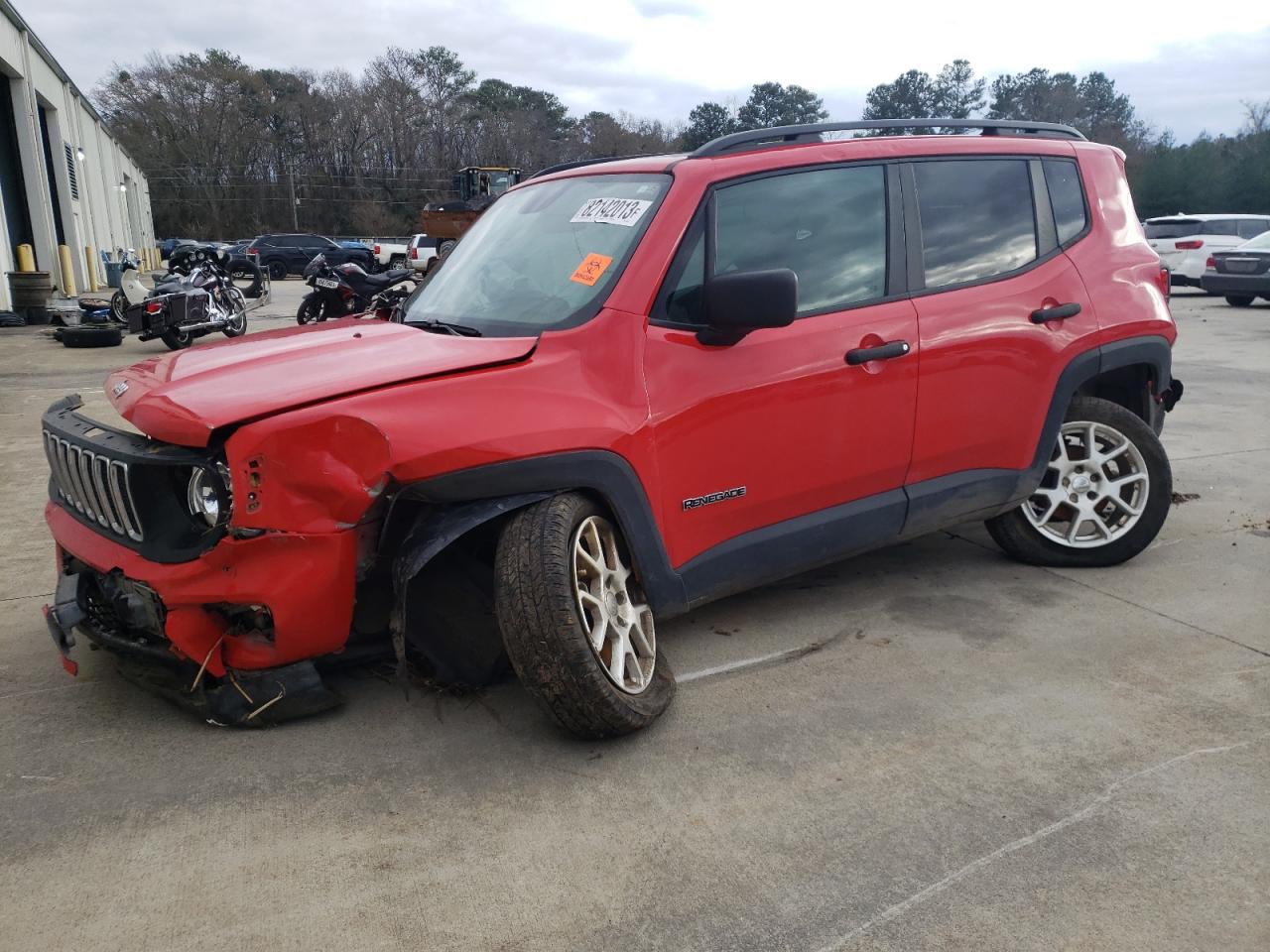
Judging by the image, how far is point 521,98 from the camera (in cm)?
8069

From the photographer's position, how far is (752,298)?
325cm

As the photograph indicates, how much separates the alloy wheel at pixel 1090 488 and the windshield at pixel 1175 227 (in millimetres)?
18520

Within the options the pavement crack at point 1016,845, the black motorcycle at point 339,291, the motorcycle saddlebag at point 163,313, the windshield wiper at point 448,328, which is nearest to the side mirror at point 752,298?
the windshield wiper at point 448,328

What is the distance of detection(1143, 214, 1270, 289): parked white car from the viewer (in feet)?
67.2

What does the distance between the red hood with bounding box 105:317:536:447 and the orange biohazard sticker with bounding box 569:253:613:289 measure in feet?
1.14

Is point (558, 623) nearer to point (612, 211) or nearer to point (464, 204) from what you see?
point (612, 211)

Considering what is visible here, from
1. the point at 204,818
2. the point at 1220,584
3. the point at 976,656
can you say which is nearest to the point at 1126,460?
the point at 1220,584

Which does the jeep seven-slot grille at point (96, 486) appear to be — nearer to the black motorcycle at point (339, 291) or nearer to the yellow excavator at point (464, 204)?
the black motorcycle at point (339, 291)

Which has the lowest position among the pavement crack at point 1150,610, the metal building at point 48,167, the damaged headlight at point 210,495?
the pavement crack at point 1150,610

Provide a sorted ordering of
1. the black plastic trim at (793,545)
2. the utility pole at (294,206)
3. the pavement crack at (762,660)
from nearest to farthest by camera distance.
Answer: the black plastic trim at (793,545) → the pavement crack at (762,660) → the utility pole at (294,206)

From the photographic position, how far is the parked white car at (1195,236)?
20469mm

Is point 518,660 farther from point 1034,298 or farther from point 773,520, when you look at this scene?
point 1034,298

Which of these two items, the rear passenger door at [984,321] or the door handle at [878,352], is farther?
the rear passenger door at [984,321]

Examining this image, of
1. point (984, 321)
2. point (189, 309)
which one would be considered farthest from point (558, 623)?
point (189, 309)
